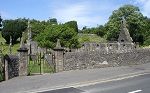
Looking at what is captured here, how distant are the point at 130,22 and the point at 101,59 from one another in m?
62.7

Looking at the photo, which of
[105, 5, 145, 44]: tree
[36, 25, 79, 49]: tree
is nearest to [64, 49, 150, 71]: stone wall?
[36, 25, 79, 49]: tree

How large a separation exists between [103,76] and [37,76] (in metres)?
4.69

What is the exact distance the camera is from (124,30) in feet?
190

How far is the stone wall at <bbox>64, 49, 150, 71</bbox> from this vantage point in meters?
28.3

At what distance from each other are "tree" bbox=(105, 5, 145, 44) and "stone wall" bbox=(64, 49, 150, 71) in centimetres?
5403

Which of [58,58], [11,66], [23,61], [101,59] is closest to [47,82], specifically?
[11,66]

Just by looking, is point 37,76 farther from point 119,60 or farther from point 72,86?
point 119,60

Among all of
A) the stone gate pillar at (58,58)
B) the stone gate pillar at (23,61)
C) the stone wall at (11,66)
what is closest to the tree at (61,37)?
the stone gate pillar at (58,58)

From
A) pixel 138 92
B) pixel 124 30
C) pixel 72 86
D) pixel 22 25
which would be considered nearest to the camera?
pixel 138 92

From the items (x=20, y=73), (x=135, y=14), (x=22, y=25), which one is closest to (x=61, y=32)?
(x=20, y=73)

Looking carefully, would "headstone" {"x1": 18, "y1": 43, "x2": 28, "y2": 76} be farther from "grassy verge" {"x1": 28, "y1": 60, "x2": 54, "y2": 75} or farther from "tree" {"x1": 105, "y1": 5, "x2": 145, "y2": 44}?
"tree" {"x1": 105, "y1": 5, "x2": 145, "y2": 44}

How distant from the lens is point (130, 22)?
299 ft

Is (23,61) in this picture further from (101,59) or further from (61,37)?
(61,37)

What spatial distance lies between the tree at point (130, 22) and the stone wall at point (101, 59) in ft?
177
